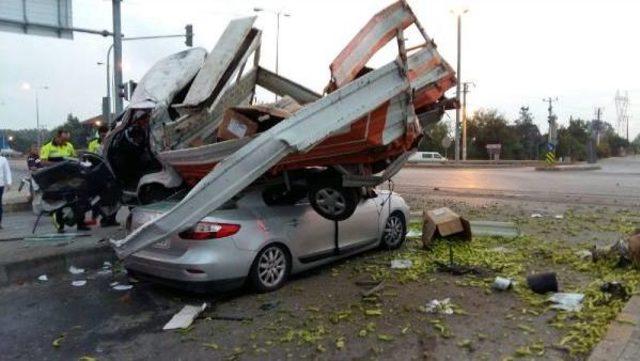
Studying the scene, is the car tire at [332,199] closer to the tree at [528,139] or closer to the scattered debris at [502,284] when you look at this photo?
the scattered debris at [502,284]

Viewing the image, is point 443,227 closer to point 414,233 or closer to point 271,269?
point 414,233

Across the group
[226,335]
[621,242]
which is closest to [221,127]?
[226,335]

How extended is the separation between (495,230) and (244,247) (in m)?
5.05

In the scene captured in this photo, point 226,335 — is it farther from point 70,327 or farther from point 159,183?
point 159,183

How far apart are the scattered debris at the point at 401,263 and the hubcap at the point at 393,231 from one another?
2.32 feet

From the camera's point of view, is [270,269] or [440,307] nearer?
[440,307]

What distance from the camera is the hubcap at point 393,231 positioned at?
314 inches

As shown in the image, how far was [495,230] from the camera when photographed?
9.25 meters

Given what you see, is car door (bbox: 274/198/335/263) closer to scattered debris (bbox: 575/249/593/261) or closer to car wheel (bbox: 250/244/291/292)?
car wheel (bbox: 250/244/291/292)

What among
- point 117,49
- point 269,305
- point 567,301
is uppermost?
point 117,49

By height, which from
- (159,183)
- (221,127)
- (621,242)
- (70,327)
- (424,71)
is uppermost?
(424,71)

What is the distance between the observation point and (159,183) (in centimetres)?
671

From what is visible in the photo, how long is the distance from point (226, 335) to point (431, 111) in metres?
3.62

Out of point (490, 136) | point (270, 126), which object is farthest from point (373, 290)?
point (490, 136)
